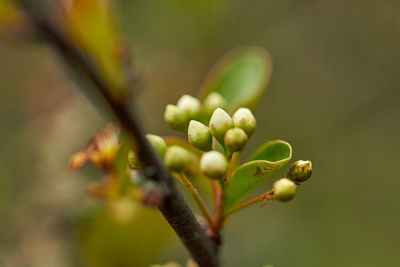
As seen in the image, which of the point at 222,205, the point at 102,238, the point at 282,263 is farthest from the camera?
the point at 282,263

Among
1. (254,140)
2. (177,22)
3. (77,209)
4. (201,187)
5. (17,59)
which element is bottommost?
(201,187)

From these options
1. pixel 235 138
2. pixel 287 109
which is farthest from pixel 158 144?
pixel 287 109

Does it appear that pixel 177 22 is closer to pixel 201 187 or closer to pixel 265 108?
pixel 265 108

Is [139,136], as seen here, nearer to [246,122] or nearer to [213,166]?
[213,166]

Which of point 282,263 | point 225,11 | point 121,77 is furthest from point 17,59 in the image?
point 121,77

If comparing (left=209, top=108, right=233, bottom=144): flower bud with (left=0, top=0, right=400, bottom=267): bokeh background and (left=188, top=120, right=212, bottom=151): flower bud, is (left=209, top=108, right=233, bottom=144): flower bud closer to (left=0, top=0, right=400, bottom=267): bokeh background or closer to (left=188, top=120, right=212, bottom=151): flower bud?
(left=188, top=120, right=212, bottom=151): flower bud
